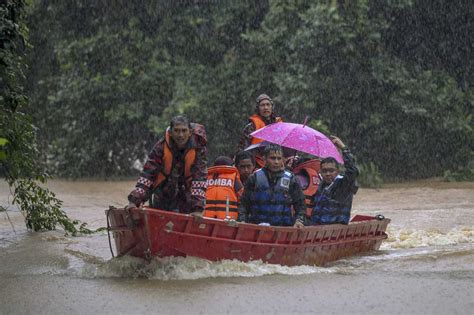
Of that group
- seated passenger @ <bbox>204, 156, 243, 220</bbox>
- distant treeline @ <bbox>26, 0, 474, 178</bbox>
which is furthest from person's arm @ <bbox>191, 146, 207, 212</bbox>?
distant treeline @ <bbox>26, 0, 474, 178</bbox>

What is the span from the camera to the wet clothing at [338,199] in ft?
36.4

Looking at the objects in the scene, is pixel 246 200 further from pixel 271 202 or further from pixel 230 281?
pixel 230 281

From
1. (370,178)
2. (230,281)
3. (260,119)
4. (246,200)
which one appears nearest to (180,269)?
(230,281)

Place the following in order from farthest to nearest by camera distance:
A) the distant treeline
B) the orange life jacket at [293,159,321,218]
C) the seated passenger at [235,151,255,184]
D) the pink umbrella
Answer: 1. the distant treeline
2. the orange life jacket at [293,159,321,218]
3. the seated passenger at [235,151,255,184]
4. the pink umbrella

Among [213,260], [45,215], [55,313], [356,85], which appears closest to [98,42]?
[356,85]

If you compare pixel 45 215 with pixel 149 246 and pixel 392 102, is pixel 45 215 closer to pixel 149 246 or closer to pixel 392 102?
pixel 149 246

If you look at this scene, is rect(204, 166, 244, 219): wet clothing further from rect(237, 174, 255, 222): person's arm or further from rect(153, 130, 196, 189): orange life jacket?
rect(153, 130, 196, 189): orange life jacket

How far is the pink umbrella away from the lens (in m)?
11.4

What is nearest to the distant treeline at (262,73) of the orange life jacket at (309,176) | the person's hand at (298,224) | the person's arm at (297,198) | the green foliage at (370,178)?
the green foliage at (370,178)

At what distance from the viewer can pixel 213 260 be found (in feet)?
31.4

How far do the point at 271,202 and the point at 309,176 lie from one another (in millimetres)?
1890

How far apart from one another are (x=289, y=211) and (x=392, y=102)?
35.4 ft

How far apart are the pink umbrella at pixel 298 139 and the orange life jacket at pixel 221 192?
3.10 ft

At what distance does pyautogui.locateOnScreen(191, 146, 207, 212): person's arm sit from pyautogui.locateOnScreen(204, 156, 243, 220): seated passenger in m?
0.89
